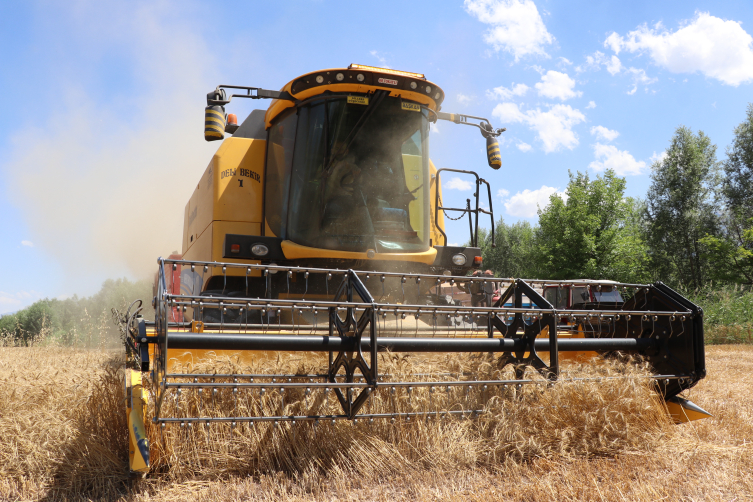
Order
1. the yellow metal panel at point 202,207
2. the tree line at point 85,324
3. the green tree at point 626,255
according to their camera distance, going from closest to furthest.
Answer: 1. the yellow metal panel at point 202,207
2. the tree line at point 85,324
3. the green tree at point 626,255

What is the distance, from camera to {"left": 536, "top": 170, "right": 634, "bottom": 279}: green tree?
2236 cm

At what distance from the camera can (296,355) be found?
10.5ft

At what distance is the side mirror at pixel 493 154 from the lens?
4738 mm

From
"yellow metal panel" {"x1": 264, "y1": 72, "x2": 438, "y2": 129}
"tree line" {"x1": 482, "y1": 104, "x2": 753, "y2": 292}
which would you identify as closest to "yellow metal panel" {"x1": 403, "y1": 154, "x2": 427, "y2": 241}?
"yellow metal panel" {"x1": 264, "y1": 72, "x2": 438, "y2": 129}

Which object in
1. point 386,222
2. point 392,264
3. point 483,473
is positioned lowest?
point 483,473

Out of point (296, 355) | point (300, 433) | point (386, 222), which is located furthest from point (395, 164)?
point (300, 433)

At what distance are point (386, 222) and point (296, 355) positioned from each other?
171 centimetres

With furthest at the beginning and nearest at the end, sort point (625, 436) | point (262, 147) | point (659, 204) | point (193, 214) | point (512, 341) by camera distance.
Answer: point (659, 204), point (193, 214), point (262, 147), point (512, 341), point (625, 436)

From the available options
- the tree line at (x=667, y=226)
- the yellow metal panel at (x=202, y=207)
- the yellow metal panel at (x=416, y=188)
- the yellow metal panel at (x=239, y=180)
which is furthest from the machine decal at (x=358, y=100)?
the tree line at (x=667, y=226)

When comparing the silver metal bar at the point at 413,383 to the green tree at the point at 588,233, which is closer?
the silver metal bar at the point at 413,383

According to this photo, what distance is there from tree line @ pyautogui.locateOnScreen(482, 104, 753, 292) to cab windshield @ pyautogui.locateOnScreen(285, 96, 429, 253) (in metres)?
18.4

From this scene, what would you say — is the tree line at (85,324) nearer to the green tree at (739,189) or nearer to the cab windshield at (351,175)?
the cab windshield at (351,175)

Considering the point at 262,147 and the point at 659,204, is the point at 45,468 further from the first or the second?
the point at 659,204

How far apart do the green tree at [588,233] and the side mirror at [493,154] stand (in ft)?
62.5
